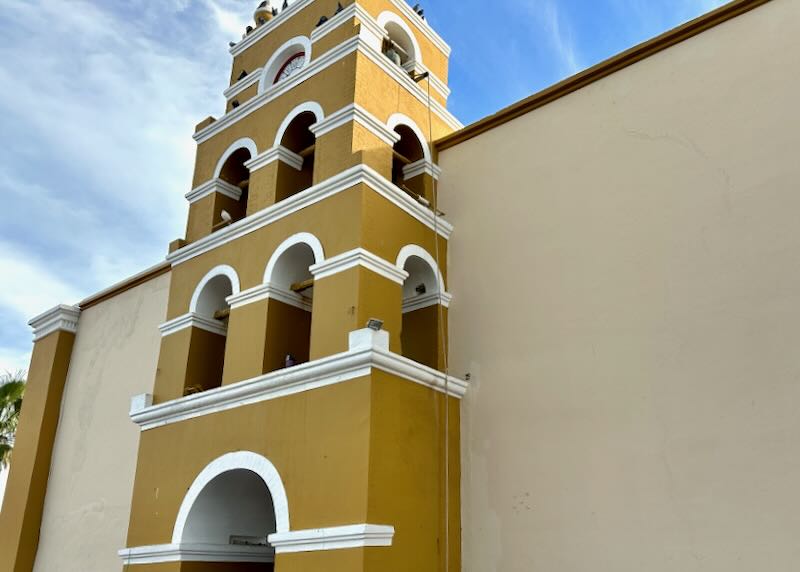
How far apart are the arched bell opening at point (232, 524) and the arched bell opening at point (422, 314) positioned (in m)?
2.31

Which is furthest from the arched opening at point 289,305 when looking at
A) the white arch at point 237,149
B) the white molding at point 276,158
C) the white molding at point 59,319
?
the white molding at point 59,319

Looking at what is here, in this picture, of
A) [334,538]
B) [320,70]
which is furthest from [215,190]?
[334,538]

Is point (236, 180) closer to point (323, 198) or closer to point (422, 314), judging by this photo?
point (323, 198)

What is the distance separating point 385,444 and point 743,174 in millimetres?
4243

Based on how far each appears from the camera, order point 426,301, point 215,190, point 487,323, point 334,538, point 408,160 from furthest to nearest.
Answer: point 215,190 → point 408,160 → point 426,301 → point 487,323 → point 334,538

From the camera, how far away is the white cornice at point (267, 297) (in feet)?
29.1

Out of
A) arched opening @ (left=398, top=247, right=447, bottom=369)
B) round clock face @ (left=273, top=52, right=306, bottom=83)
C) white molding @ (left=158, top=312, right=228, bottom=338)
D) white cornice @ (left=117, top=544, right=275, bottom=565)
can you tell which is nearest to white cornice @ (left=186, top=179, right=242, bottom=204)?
round clock face @ (left=273, top=52, right=306, bottom=83)

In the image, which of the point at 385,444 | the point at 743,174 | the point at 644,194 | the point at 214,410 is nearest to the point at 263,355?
the point at 214,410

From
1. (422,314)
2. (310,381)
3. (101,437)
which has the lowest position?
(310,381)

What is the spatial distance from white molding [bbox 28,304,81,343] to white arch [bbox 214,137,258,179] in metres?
4.89

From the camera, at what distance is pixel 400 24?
10586 mm

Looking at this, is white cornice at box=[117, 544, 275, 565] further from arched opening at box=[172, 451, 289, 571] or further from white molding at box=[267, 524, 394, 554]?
white molding at box=[267, 524, 394, 554]

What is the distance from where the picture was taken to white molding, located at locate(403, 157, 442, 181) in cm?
962

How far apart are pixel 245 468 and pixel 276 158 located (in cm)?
401
